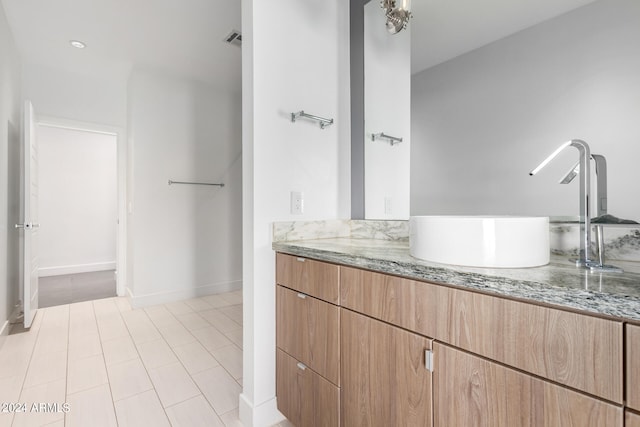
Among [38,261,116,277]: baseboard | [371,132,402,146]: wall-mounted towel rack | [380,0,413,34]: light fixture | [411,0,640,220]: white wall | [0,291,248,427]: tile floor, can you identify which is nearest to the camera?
[411,0,640,220]: white wall

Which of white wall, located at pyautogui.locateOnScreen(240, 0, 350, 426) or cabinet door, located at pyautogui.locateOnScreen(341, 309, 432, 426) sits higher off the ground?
white wall, located at pyautogui.locateOnScreen(240, 0, 350, 426)

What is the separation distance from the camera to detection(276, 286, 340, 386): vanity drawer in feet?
3.74

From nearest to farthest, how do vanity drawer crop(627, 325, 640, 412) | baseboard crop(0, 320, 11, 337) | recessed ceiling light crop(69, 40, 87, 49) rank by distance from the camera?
vanity drawer crop(627, 325, 640, 412) → baseboard crop(0, 320, 11, 337) → recessed ceiling light crop(69, 40, 87, 49)

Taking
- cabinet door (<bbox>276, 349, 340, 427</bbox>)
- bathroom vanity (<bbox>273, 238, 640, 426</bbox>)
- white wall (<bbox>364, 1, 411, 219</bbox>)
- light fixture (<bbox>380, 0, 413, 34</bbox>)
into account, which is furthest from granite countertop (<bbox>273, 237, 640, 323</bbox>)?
light fixture (<bbox>380, 0, 413, 34</bbox>)

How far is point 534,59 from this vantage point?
1.13 m

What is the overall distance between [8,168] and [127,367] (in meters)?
2.11

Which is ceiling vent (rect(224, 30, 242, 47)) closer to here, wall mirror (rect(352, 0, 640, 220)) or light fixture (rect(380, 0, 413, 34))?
wall mirror (rect(352, 0, 640, 220))

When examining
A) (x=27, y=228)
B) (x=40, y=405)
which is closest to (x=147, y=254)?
(x=27, y=228)

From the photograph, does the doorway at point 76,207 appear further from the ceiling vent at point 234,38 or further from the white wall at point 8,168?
the ceiling vent at point 234,38

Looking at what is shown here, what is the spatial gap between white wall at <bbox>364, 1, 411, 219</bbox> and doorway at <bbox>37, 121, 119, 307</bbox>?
4207 mm

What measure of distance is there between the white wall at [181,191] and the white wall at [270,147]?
7.19 feet

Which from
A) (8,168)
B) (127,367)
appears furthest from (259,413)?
(8,168)

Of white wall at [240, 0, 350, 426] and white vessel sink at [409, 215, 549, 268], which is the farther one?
white wall at [240, 0, 350, 426]

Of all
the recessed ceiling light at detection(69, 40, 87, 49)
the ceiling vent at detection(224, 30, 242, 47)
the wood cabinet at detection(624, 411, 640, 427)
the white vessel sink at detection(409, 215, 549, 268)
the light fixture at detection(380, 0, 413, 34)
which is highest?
the recessed ceiling light at detection(69, 40, 87, 49)
